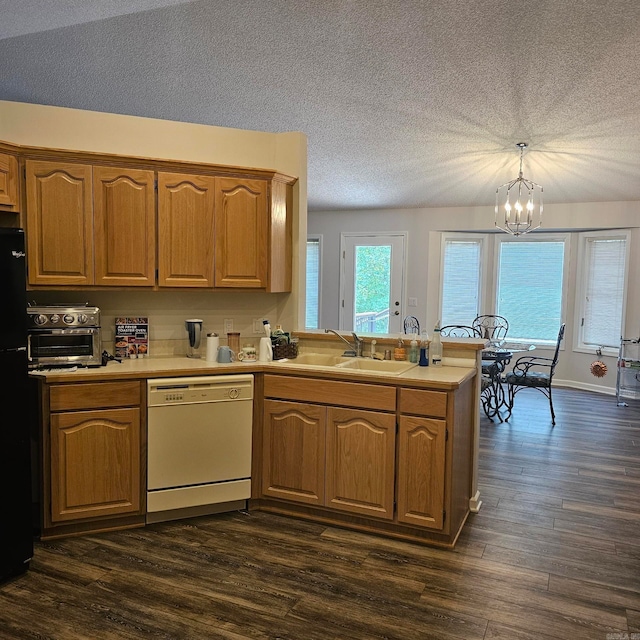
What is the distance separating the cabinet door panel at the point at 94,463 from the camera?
9.64ft

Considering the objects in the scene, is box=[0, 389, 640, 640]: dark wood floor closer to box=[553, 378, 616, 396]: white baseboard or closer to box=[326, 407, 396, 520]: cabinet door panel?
box=[326, 407, 396, 520]: cabinet door panel

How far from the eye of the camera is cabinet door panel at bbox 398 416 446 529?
2.90m

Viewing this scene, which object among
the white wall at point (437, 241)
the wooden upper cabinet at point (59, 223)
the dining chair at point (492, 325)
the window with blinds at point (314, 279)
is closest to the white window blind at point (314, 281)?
the window with blinds at point (314, 279)

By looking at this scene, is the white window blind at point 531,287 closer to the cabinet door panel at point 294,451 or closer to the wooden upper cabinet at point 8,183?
the cabinet door panel at point 294,451

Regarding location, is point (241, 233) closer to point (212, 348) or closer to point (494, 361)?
point (212, 348)

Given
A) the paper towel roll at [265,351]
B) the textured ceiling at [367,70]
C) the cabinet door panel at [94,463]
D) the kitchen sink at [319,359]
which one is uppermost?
the textured ceiling at [367,70]

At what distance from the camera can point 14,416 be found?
2574 mm

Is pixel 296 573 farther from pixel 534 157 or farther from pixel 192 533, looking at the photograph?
pixel 534 157

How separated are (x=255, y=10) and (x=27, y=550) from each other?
118 inches

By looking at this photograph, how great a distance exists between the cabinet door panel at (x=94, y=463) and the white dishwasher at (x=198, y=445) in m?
0.10

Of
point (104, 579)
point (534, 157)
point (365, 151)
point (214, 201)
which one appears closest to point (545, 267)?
point (534, 157)

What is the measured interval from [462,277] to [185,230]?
203 inches

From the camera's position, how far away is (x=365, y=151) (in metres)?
5.65

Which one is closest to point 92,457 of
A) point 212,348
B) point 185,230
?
point 212,348
